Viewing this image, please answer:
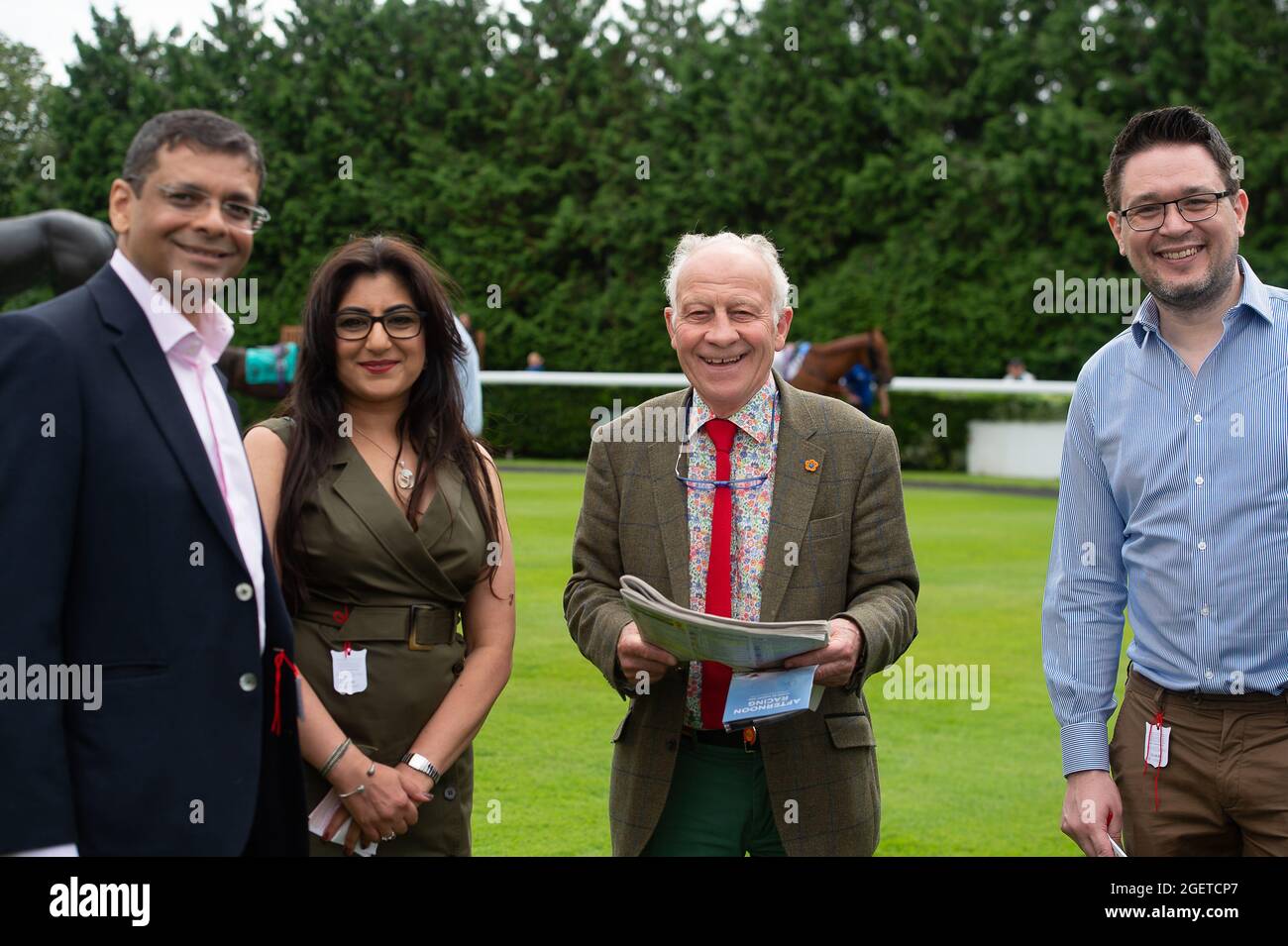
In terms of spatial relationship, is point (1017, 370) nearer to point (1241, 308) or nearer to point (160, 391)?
point (1241, 308)

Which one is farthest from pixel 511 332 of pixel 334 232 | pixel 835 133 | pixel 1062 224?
pixel 1062 224

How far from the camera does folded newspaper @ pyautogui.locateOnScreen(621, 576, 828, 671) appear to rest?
2746 millimetres

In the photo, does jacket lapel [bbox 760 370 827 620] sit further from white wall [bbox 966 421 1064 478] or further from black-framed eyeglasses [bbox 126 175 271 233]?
white wall [bbox 966 421 1064 478]

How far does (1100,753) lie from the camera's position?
3.20 meters

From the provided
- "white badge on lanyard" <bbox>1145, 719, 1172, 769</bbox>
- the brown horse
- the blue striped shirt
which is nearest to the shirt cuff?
the blue striped shirt

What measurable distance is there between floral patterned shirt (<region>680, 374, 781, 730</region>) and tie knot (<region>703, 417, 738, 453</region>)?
0.4 inches

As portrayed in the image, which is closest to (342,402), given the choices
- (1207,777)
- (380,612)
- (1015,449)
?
(380,612)

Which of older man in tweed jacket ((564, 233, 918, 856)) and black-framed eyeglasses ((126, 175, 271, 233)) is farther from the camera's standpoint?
older man in tweed jacket ((564, 233, 918, 856))

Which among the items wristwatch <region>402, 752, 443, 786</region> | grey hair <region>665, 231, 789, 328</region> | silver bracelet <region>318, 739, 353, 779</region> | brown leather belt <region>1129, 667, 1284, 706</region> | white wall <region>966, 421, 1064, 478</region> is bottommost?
white wall <region>966, 421, 1064, 478</region>

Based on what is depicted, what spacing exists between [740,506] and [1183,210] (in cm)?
117

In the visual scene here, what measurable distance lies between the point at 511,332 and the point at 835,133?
972cm

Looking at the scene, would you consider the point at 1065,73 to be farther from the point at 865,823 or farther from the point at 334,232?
the point at 865,823

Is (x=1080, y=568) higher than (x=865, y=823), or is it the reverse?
(x=1080, y=568)
